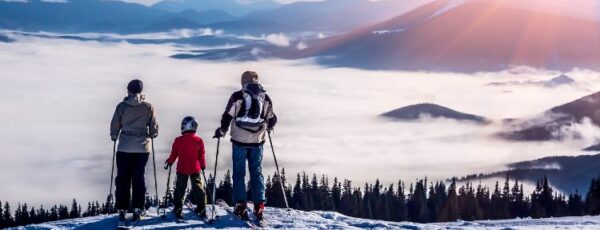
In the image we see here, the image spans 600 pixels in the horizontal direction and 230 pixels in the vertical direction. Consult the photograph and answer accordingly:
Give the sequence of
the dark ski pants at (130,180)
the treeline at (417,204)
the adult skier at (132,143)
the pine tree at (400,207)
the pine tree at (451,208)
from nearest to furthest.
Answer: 1. the adult skier at (132,143)
2. the dark ski pants at (130,180)
3. the treeline at (417,204)
4. the pine tree at (451,208)
5. the pine tree at (400,207)

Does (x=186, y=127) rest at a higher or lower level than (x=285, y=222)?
higher

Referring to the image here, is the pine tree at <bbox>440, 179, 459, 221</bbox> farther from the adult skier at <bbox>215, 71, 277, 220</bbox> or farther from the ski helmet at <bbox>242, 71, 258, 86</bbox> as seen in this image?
the ski helmet at <bbox>242, 71, 258, 86</bbox>

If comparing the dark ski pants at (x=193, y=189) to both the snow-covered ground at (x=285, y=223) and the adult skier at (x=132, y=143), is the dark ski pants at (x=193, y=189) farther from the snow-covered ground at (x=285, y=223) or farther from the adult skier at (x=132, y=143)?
the adult skier at (x=132, y=143)

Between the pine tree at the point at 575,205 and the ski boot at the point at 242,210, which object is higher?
the ski boot at the point at 242,210

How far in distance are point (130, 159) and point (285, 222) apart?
12.9 ft

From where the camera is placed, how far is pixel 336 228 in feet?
58.7

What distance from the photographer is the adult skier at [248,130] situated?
690 inches

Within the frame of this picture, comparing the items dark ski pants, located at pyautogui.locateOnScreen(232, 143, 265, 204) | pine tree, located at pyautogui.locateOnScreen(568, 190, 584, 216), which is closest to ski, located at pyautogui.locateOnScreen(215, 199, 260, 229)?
dark ski pants, located at pyautogui.locateOnScreen(232, 143, 265, 204)

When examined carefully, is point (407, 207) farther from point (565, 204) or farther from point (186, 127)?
point (186, 127)

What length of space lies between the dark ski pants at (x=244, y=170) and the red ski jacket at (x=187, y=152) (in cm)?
82

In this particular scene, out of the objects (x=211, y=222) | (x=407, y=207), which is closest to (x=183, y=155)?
(x=211, y=222)

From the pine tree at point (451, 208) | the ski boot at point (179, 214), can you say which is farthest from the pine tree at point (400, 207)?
the ski boot at point (179, 214)

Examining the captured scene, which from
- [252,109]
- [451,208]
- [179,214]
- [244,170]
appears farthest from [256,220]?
[451,208]

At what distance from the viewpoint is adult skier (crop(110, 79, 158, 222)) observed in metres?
17.4
